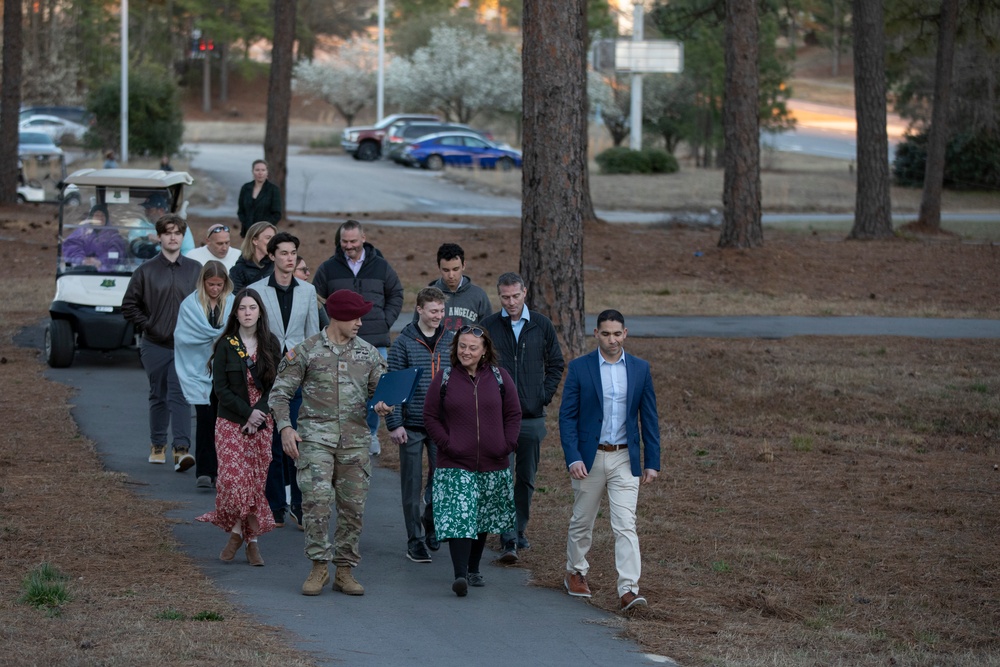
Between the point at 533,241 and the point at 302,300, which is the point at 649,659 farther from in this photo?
the point at 533,241

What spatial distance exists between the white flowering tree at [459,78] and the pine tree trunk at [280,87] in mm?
39006

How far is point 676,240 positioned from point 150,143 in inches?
1042

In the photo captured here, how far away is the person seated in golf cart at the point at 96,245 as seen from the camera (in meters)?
15.2

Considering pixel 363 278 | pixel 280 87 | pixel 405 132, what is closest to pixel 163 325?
pixel 363 278

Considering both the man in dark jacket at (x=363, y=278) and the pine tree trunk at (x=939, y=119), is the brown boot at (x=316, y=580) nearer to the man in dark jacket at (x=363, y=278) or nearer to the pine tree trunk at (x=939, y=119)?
the man in dark jacket at (x=363, y=278)

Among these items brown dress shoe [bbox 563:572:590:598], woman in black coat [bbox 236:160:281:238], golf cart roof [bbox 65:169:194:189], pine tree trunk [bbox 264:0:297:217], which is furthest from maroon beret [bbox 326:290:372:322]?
pine tree trunk [bbox 264:0:297:217]

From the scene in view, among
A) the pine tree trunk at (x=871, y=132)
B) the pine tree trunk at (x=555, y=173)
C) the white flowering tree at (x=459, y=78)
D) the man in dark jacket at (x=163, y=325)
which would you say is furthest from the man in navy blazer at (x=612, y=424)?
the white flowering tree at (x=459, y=78)

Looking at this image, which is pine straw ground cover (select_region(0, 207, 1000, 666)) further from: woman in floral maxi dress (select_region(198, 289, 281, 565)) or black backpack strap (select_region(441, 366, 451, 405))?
black backpack strap (select_region(441, 366, 451, 405))

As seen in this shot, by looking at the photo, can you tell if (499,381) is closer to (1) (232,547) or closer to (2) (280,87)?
(1) (232,547)

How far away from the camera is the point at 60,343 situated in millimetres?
14820

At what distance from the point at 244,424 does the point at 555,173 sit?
656cm

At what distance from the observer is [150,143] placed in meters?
47.3

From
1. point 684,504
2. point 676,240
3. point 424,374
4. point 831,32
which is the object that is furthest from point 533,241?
point 831,32

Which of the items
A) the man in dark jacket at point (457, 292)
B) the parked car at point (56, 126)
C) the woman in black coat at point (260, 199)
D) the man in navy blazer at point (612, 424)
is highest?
the parked car at point (56, 126)
